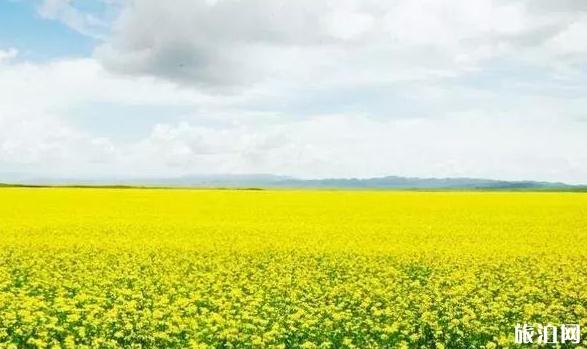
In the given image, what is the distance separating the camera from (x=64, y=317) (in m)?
17.2

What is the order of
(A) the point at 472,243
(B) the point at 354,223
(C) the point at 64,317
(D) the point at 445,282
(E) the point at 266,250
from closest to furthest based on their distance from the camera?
(C) the point at 64,317
(D) the point at 445,282
(E) the point at 266,250
(A) the point at 472,243
(B) the point at 354,223

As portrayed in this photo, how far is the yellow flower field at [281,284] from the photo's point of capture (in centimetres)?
1578

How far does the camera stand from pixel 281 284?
22.1 metres

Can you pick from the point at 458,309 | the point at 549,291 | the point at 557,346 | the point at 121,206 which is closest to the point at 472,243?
the point at 549,291

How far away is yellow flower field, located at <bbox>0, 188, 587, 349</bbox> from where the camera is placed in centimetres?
1578

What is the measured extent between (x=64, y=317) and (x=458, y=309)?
11.4 meters

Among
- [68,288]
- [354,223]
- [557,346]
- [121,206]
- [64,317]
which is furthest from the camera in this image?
[121,206]

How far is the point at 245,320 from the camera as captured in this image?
17234mm

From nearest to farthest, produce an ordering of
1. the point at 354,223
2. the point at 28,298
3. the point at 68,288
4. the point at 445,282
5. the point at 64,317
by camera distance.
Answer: the point at 64,317
the point at 28,298
the point at 68,288
the point at 445,282
the point at 354,223

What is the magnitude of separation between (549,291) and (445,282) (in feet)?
11.8

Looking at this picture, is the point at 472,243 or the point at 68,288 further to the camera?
the point at 472,243

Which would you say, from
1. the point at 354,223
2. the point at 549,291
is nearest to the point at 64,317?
the point at 549,291

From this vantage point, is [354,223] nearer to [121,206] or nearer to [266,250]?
[266,250]

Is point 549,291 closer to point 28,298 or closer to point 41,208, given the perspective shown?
point 28,298
